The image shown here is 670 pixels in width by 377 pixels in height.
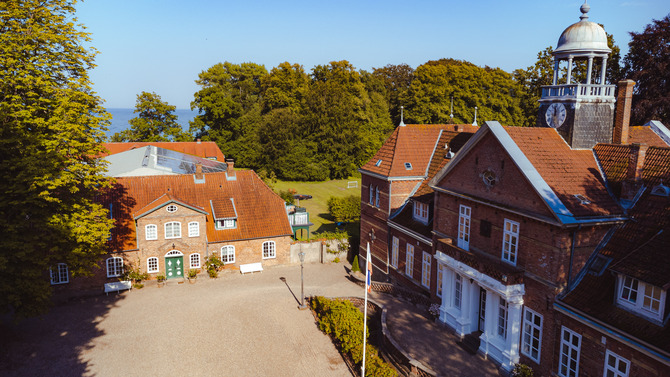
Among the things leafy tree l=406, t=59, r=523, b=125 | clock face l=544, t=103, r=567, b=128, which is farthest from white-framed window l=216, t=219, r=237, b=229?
leafy tree l=406, t=59, r=523, b=125

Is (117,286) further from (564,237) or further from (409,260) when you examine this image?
(564,237)

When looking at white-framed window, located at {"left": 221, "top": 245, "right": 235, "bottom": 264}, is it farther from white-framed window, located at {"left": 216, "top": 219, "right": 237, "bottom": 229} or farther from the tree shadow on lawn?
the tree shadow on lawn

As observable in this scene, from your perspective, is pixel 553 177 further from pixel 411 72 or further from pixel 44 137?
pixel 411 72

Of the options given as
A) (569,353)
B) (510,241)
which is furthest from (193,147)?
(569,353)

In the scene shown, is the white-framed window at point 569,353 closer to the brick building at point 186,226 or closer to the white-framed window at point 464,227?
the white-framed window at point 464,227

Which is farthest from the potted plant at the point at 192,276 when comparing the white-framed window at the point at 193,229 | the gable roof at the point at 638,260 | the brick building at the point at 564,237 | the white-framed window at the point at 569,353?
the gable roof at the point at 638,260

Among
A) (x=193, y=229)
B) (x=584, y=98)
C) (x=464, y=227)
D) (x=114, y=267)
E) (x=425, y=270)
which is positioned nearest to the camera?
(x=584, y=98)
